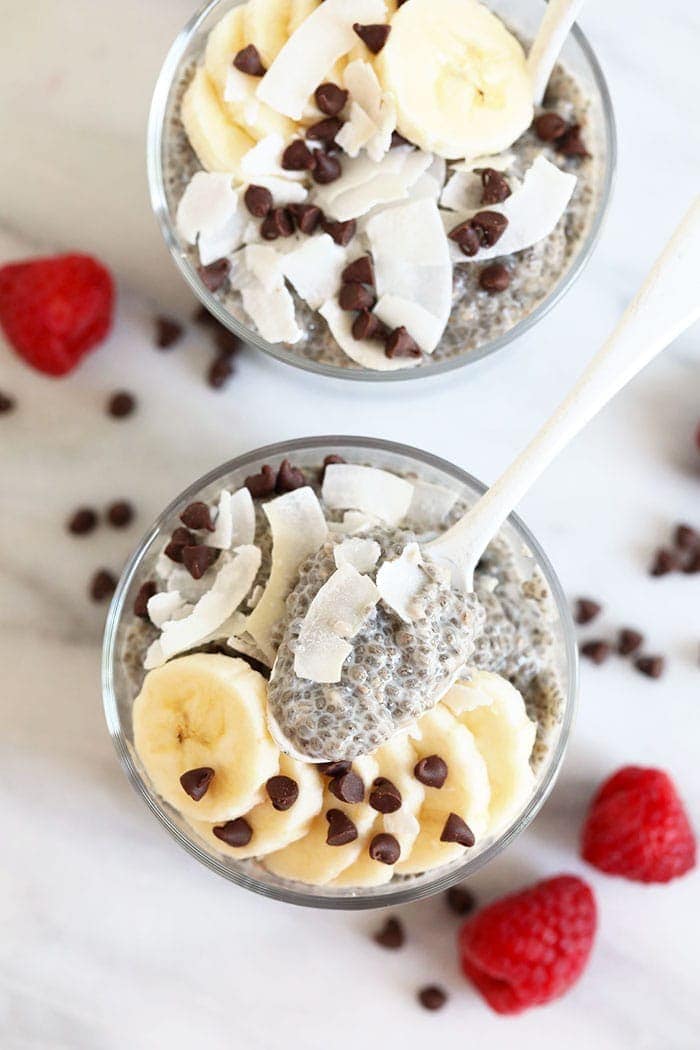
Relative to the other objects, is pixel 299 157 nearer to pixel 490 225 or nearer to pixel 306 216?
pixel 306 216

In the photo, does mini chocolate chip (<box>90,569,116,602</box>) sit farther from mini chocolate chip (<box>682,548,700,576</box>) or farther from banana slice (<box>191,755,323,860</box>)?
mini chocolate chip (<box>682,548,700,576</box>)

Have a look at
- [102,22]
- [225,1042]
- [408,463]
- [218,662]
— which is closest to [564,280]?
[408,463]

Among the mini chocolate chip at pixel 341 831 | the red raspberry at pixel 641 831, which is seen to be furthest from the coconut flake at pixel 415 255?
the red raspberry at pixel 641 831

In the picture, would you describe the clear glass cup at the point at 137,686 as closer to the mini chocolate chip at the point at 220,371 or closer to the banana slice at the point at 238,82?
the mini chocolate chip at the point at 220,371

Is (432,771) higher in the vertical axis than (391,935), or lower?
higher

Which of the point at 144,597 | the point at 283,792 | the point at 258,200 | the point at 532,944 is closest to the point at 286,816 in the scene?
the point at 283,792

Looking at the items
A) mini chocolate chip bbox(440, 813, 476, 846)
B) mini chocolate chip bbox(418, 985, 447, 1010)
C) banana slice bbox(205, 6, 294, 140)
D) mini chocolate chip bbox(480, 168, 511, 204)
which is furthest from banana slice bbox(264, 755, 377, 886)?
banana slice bbox(205, 6, 294, 140)

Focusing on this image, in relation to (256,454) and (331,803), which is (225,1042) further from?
(256,454)
